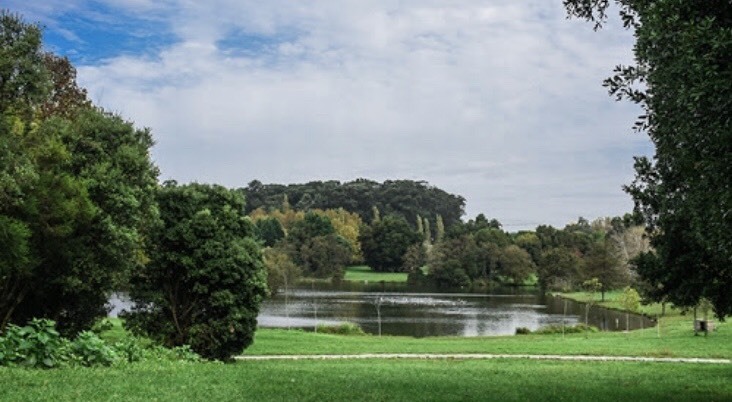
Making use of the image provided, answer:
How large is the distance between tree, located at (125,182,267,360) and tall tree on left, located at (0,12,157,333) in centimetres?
132

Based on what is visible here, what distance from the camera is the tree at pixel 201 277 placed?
27.8m

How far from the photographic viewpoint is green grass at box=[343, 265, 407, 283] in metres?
132

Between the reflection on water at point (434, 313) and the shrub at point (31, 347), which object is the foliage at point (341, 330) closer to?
the reflection on water at point (434, 313)

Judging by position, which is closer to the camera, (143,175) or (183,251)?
(143,175)

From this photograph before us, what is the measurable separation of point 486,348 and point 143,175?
19.8 meters

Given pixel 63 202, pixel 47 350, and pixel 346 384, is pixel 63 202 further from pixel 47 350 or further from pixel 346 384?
pixel 346 384

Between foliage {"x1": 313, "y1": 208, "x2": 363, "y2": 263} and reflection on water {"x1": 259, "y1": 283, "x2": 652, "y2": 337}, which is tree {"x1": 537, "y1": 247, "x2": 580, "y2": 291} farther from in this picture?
foliage {"x1": 313, "y1": 208, "x2": 363, "y2": 263}

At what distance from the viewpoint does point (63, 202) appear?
22.4 m

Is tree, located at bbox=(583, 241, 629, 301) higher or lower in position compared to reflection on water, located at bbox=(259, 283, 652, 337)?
higher

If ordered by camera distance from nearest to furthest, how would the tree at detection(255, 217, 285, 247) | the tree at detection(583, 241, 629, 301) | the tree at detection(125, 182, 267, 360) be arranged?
the tree at detection(125, 182, 267, 360)
the tree at detection(583, 241, 629, 301)
the tree at detection(255, 217, 285, 247)

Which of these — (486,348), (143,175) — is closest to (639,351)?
(486,348)

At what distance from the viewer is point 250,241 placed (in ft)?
94.9

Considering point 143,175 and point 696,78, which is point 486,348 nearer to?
point 143,175

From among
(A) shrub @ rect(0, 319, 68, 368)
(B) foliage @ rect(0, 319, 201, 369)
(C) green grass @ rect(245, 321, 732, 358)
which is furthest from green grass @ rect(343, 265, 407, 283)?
(A) shrub @ rect(0, 319, 68, 368)
